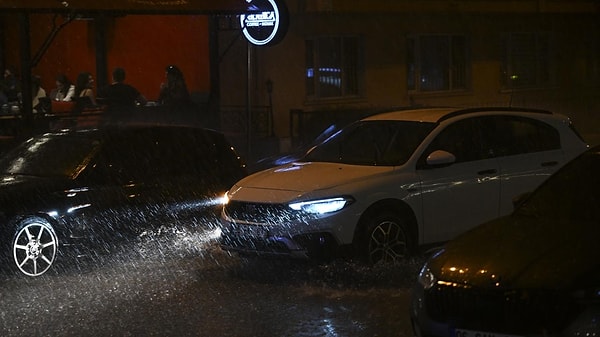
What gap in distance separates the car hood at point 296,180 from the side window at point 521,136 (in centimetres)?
147

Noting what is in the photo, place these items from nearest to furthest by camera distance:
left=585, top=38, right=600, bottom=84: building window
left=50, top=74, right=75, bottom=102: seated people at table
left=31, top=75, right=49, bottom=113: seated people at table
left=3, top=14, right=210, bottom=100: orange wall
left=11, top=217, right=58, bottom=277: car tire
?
left=11, top=217, right=58, bottom=277: car tire
left=31, top=75, right=49, bottom=113: seated people at table
left=50, top=74, right=75, bottom=102: seated people at table
left=3, top=14, right=210, bottom=100: orange wall
left=585, top=38, right=600, bottom=84: building window

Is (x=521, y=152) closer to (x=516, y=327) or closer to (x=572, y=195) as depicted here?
(x=572, y=195)

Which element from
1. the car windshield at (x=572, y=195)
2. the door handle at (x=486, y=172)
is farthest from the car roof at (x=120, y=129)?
the car windshield at (x=572, y=195)

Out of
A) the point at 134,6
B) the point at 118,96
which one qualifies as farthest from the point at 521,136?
the point at 118,96

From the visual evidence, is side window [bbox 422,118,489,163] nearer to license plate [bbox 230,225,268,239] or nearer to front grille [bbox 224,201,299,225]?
front grille [bbox 224,201,299,225]

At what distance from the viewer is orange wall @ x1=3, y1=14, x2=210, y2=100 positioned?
22094 millimetres

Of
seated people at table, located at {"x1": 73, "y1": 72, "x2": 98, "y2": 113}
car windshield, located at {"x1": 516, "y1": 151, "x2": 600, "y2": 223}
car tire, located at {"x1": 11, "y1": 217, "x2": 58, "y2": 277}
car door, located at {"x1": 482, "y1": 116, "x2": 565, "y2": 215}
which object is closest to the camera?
car windshield, located at {"x1": 516, "y1": 151, "x2": 600, "y2": 223}

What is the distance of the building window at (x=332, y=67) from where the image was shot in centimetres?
2153

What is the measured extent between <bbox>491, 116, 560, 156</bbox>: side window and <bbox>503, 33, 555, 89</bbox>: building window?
15312 millimetres

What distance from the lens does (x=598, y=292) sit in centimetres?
547

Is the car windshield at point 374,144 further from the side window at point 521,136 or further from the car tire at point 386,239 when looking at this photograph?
the side window at point 521,136

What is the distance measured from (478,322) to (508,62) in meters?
20.8

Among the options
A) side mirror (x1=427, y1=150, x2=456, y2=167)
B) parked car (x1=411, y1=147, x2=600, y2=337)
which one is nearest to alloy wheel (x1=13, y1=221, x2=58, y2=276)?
side mirror (x1=427, y1=150, x2=456, y2=167)

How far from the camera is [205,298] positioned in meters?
8.77
